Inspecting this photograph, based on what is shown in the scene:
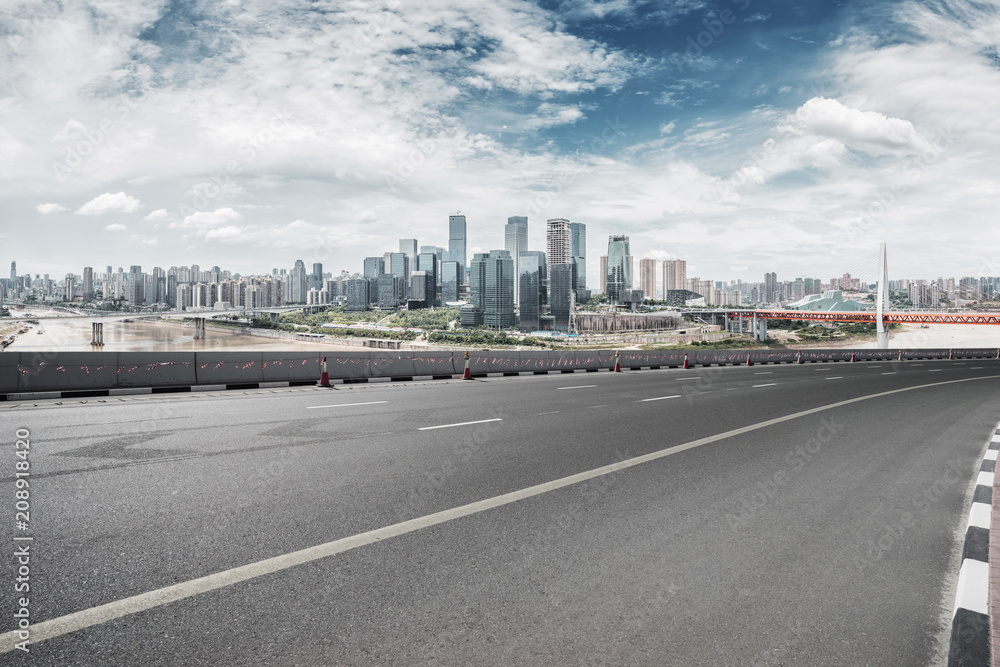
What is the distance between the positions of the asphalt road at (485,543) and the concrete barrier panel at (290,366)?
7819 millimetres

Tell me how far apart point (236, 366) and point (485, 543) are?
1511 cm

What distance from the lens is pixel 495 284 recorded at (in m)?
165

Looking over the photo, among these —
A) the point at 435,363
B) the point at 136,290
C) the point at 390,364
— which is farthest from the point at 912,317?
the point at 136,290

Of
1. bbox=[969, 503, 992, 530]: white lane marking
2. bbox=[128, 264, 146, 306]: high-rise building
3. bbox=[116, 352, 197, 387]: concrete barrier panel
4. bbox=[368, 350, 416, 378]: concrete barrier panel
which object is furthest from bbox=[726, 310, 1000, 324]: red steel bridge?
bbox=[128, 264, 146, 306]: high-rise building

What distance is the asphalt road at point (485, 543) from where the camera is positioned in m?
3.16

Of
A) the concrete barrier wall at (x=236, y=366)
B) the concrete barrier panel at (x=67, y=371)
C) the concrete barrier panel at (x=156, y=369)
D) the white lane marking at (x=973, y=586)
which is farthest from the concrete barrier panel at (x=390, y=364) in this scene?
the white lane marking at (x=973, y=586)

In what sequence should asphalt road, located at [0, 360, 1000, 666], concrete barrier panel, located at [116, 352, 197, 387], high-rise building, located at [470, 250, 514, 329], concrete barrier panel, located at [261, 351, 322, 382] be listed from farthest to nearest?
high-rise building, located at [470, 250, 514, 329]
concrete barrier panel, located at [261, 351, 322, 382]
concrete barrier panel, located at [116, 352, 197, 387]
asphalt road, located at [0, 360, 1000, 666]

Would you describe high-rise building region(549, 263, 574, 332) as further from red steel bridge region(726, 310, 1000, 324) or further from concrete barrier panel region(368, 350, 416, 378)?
concrete barrier panel region(368, 350, 416, 378)

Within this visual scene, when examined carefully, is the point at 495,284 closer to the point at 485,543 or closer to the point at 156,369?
the point at 156,369

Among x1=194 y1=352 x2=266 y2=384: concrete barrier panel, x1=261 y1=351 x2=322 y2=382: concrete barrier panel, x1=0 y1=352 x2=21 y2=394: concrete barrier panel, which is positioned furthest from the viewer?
x1=261 y1=351 x2=322 y2=382: concrete barrier panel

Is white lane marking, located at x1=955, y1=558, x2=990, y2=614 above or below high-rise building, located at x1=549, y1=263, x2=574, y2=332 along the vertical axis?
below

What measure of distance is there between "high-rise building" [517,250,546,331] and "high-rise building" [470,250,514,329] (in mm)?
3473

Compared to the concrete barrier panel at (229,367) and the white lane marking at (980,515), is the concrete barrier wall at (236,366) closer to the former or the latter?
the concrete barrier panel at (229,367)

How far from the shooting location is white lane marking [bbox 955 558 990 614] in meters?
3.46
